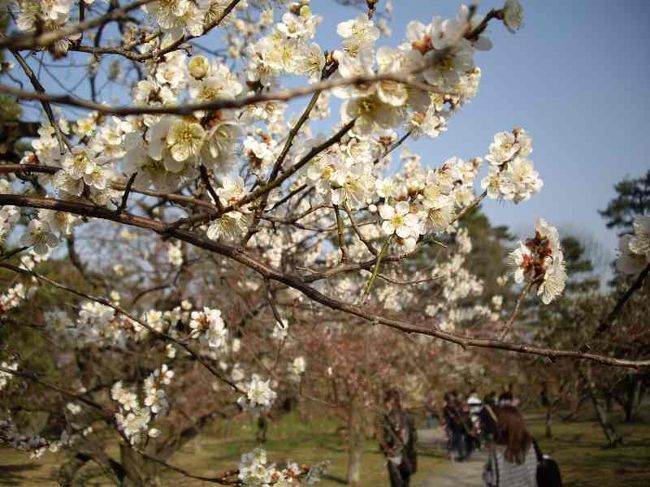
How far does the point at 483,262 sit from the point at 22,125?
103 ft

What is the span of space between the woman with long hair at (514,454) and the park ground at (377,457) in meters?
4.33

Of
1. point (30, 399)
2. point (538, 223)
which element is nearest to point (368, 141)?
point (538, 223)

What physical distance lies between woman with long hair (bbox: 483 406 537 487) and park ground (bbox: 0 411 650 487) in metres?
4.33

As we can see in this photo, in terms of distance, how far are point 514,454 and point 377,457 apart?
9973 mm

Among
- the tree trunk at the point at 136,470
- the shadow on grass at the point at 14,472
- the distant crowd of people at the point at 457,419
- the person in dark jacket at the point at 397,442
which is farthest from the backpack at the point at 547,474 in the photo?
the shadow on grass at the point at 14,472

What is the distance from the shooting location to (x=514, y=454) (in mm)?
4723

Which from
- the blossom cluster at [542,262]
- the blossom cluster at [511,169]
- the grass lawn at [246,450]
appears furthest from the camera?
the grass lawn at [246,450]

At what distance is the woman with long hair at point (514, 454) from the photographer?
15.5 ft

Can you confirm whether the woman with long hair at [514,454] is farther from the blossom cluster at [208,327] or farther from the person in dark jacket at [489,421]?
the blossom cluster at [208,327]

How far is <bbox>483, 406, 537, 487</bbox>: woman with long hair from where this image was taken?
4.74 m

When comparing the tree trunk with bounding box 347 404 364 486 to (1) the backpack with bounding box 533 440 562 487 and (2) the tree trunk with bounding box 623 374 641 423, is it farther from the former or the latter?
(2) the tree trunk with bounding box 623 374 641 423

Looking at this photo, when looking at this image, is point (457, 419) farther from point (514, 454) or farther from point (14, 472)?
point (14, 472)

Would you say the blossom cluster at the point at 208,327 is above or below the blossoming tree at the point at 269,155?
below

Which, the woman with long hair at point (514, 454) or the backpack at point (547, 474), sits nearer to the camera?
the woman with long hair at point (514, 454)
